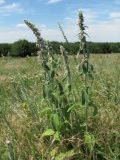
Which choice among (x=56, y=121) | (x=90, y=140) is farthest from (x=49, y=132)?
(x=90, y=140)

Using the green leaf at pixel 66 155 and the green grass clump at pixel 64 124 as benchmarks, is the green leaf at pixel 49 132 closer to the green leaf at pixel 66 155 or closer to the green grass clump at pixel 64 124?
the green grass clump at pixel 64 124

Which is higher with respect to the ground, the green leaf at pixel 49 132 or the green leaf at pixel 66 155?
the green leaf at pixel 49 132

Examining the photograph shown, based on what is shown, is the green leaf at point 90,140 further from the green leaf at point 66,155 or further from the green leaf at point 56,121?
the green leaf at point 56,121

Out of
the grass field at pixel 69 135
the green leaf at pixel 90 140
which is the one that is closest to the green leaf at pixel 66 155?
the grass field at pixel 69 135

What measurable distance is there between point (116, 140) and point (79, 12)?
48.3 inches

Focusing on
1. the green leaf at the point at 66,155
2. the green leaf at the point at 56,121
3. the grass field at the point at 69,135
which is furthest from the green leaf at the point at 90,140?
the green leaf at the point at 56,121

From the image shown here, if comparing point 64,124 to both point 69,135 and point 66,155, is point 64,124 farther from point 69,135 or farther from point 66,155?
point 66,155

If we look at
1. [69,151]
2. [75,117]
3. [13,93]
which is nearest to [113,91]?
[75,117]

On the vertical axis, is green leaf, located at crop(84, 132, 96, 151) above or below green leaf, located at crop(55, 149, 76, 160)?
above

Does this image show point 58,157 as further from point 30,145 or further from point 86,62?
point 86,62

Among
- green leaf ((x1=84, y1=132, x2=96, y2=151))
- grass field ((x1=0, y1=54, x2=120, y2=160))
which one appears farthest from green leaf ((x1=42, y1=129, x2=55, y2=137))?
green leaf ((x1=84, y1=132, x2=96, y2=151))

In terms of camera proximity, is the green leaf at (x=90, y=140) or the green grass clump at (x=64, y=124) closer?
the green leaf at (x=90, y=140)

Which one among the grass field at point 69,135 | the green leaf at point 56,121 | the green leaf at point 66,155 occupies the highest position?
the green leaf at point 56,121

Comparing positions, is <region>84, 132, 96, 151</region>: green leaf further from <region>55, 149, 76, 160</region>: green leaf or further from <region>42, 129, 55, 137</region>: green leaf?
<region>42, 129, 55, 137</region>: green leaf
